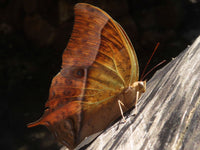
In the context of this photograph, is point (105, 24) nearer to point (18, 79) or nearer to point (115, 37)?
point (115, 37)

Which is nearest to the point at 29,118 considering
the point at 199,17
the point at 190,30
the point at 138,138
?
the point at 138,138

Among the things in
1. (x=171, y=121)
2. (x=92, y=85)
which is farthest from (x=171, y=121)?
(x=92, y=85)

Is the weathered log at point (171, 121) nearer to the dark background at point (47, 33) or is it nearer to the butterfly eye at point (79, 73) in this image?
the butterfly eye at point (79, 73)

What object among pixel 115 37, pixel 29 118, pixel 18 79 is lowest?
pixel 29 118

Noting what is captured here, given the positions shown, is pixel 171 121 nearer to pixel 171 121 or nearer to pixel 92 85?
pixel 171 121

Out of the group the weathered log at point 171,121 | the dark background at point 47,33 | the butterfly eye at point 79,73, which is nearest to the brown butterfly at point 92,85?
the butterfly eye at point 79,73

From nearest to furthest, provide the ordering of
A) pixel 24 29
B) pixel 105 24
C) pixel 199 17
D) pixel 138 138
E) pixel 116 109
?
pixel 138 138
pixel 105 24
pixel 116 109
pixel 24 29
pixel 199 17
